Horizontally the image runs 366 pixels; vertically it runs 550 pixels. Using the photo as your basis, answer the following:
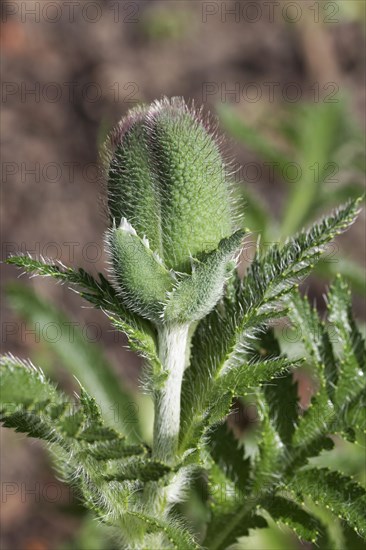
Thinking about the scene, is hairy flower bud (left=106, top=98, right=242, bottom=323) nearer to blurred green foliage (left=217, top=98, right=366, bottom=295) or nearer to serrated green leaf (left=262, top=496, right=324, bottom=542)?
serrated green leaf (left=262, top=496, right=324, bottom=542)

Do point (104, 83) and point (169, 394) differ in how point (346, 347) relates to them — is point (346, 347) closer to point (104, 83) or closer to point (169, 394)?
point (169, 394)

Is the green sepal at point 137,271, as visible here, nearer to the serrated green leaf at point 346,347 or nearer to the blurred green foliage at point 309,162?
the serrated green leaf at point 346,347

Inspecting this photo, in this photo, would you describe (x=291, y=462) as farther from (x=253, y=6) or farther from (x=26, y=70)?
(x=253, y=6)

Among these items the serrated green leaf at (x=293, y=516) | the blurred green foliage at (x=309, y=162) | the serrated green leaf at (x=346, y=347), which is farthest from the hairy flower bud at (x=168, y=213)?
the blurred green foliage at (x=309, y=162)

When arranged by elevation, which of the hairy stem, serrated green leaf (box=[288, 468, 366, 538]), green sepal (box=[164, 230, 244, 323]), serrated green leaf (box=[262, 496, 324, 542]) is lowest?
serrated green leaf (box=[262, 496, 324, 542])

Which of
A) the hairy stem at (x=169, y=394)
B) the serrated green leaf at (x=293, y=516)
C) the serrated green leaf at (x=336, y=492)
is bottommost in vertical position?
the serrated green leaf at (x=293, y=516)

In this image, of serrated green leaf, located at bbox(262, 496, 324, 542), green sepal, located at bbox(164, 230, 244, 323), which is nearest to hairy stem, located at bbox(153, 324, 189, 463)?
green sepal, located at bbox(164, 230, 244, 323)

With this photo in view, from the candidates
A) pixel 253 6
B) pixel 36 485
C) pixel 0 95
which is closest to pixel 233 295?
pixel 36 485
